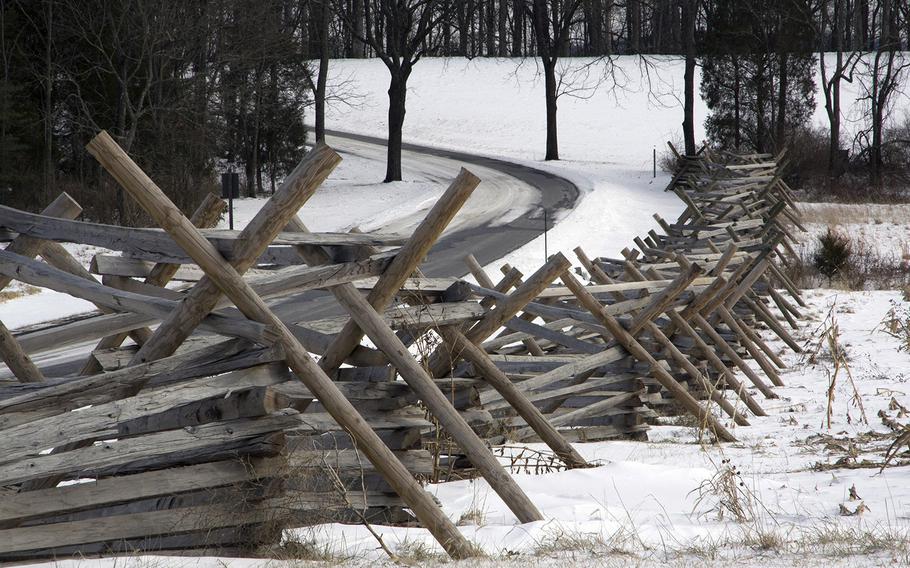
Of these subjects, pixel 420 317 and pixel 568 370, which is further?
pixel 568 370

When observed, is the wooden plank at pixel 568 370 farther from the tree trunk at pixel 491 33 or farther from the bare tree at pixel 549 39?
the tree trunk at pixel 491 33

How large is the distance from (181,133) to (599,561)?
26.6 metres

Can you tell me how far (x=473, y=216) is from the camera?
29422mm

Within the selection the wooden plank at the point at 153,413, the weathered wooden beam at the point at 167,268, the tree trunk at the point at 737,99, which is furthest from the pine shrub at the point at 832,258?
the wooden plank at the point at 153,413

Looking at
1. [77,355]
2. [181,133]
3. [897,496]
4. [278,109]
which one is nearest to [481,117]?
[278,109]

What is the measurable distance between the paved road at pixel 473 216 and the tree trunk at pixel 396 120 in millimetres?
2215

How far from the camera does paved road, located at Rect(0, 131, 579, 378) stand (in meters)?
16.3

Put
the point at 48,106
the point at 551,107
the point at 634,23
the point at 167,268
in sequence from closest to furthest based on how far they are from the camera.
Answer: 1. the point at 167,268
2. the point at 48,106
3. the point at 551,107
4. the point at 634,23

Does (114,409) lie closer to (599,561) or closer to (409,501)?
(409,501)

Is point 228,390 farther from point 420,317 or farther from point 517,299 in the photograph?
point 517,299

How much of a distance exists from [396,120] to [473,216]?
356 inches

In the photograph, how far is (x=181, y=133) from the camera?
29.1 metres

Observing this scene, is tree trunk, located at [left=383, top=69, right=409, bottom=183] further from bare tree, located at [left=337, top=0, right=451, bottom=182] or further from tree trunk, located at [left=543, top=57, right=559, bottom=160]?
tree trunk, located at [left=543, top=57, right=559, bottom=160]

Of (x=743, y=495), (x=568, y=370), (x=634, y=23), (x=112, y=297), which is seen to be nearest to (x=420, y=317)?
(x=112, y=297)
